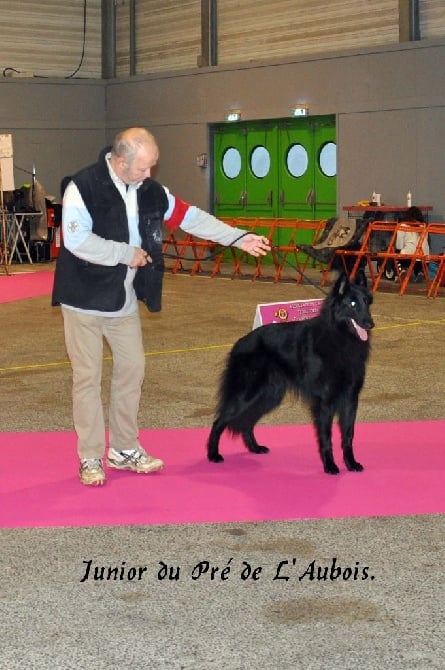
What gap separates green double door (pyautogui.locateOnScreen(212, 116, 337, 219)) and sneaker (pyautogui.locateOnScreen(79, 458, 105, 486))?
11611mm

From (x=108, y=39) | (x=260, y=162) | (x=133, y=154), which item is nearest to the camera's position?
(x=133, y=154)

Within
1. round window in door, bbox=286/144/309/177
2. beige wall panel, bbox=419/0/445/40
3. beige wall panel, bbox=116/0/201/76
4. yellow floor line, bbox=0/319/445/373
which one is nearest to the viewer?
yellow floor line, bbox=0/319/445/373

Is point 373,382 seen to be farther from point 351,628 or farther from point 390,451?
point 351,628

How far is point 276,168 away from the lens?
56.1ft

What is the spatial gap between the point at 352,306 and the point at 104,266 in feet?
3.45

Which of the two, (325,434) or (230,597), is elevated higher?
(325,434)

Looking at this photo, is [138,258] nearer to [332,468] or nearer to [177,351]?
[332,468]

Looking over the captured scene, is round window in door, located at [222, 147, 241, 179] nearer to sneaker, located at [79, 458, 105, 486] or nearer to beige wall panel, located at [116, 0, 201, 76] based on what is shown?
beige wall panel, located at [116, 0, 201, 76]

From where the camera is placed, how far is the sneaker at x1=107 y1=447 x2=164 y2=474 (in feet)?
17.1

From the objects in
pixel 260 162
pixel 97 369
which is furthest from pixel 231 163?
pixel 97 369

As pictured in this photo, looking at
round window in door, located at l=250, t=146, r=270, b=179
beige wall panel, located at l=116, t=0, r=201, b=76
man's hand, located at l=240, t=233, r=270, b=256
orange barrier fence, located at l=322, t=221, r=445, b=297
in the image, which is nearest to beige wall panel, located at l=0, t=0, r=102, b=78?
beige wall panel, located at l=116, t=0, r=201, b=76

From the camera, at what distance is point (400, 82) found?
14875 mm

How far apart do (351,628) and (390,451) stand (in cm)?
232

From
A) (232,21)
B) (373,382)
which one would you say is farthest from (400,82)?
(373,382)
